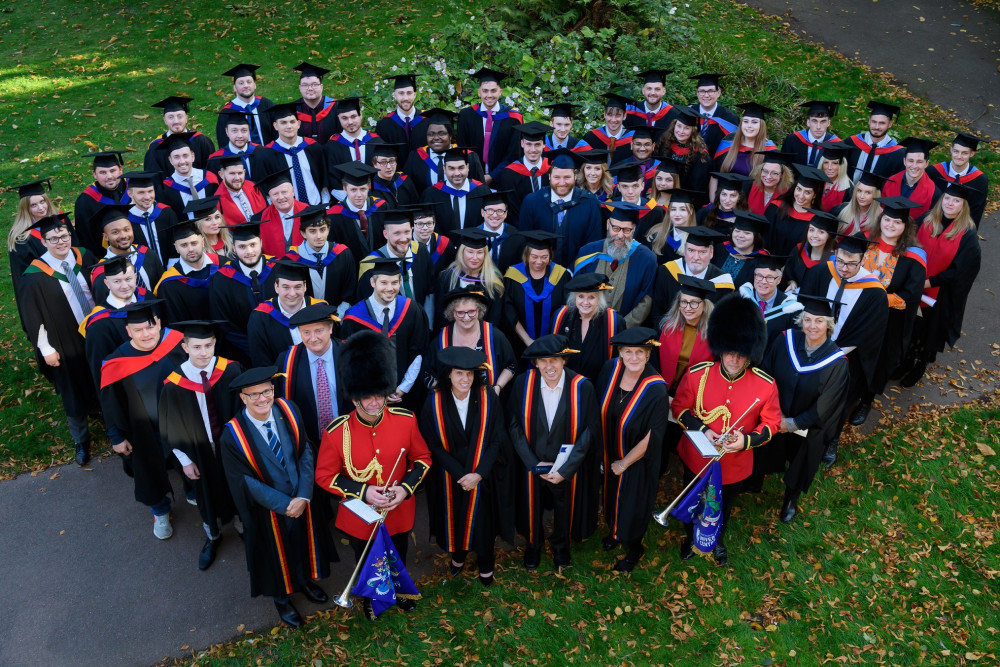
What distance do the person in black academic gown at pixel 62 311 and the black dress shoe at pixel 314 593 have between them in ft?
8.56

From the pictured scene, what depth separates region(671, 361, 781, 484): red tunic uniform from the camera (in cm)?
491

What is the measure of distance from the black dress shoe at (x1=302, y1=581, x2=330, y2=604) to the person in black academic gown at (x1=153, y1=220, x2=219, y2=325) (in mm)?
2297

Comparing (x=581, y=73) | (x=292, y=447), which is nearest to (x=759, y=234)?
(x=292, y=447)

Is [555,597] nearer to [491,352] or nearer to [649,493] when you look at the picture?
[649,493]

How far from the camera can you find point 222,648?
4.75 m

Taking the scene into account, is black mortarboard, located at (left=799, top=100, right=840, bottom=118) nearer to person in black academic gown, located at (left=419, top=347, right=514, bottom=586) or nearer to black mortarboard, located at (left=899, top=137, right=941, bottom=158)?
black mortarboard, located at (left=899, top=137, right=941, bottom=158)

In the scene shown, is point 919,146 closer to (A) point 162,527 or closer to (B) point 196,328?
(B) point 196,328

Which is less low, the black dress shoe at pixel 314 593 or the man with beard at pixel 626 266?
the man with beard at pixel 626 266

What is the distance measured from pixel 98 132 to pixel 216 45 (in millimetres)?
3581

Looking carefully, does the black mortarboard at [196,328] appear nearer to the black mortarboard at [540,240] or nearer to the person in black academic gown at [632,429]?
the black mortarboard at [540,240]

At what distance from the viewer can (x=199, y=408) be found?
4898mm

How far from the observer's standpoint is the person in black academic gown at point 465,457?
4652 millimetres

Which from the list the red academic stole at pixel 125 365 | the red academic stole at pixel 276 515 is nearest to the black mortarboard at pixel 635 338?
the red academic stole at pixel 276 515

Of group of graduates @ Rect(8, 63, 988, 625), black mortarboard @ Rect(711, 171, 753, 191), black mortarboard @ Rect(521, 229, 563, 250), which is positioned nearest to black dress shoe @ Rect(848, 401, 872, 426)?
group of graduates @ Rect(8, 63, 988, 625)
